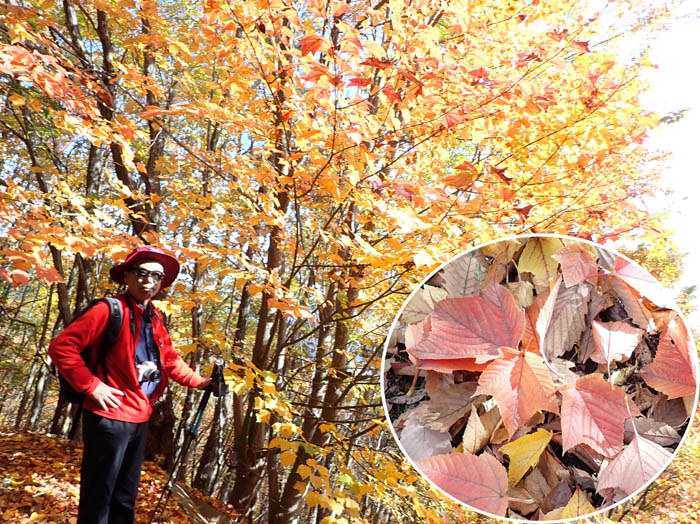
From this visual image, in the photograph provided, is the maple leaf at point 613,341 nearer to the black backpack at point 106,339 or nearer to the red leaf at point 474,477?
the red leaf at point 474,477

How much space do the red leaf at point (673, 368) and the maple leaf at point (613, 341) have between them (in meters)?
0.08

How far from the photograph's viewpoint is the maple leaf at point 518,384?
105 cm

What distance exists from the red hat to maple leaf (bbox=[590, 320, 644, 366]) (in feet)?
8.54

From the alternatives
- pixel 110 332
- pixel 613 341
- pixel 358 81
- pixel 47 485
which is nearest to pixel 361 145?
pixel 358 81

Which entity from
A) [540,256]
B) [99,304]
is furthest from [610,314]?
[99,304]

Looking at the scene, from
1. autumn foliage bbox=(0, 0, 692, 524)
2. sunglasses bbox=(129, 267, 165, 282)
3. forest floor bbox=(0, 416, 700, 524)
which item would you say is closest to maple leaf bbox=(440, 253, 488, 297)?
autumn foliage bbox=(0, 0, 692, 524)

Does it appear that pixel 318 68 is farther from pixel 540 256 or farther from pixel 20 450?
pixel 20 450

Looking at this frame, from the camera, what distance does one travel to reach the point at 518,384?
1.06 meters

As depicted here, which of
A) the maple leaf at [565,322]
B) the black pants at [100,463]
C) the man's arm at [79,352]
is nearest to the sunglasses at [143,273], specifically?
the man's arm at [79,352]

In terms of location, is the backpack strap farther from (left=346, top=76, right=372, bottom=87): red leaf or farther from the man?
(left=346, top=76, right=372, bottom=87): red leaf

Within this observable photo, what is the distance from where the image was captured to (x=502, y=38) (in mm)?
4641

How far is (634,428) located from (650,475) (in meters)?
0.18

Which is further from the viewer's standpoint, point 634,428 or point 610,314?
point 610,314

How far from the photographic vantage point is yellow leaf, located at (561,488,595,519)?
1.22 meters
